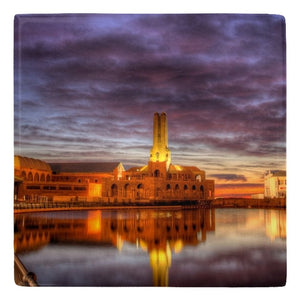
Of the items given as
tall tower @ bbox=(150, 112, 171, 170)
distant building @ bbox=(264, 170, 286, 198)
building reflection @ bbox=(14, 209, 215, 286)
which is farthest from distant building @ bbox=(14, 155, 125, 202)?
distant building @ bbox=(264, 170, 286, 198)

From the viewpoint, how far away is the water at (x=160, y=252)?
337 inches

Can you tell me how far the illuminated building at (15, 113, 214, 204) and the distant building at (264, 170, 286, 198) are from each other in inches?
34.3

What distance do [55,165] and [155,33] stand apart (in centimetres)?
260

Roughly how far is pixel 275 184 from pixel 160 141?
1.92 meters

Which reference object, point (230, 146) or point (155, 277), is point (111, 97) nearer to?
point (230, 146)

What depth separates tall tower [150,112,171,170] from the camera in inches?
344

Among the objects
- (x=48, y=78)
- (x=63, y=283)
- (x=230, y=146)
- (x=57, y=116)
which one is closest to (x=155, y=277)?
(x=63, y=283)

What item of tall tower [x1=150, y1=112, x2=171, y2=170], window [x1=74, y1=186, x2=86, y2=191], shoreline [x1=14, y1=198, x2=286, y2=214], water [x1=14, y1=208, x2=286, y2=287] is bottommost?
water [x1=14, y1=208, x2=286, y2=287]

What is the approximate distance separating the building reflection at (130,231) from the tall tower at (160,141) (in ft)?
3.07

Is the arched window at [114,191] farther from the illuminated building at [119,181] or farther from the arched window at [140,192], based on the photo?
the arched window at [140,192]

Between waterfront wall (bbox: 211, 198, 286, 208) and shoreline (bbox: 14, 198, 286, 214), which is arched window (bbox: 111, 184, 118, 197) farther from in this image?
waterfront wall (bbox: 211, 198, 286, 208)

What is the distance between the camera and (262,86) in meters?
8.71

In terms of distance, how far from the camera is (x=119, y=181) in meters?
8.95

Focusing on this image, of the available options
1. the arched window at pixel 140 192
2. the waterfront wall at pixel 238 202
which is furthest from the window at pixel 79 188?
the waterfront wall at pixel 238 202
